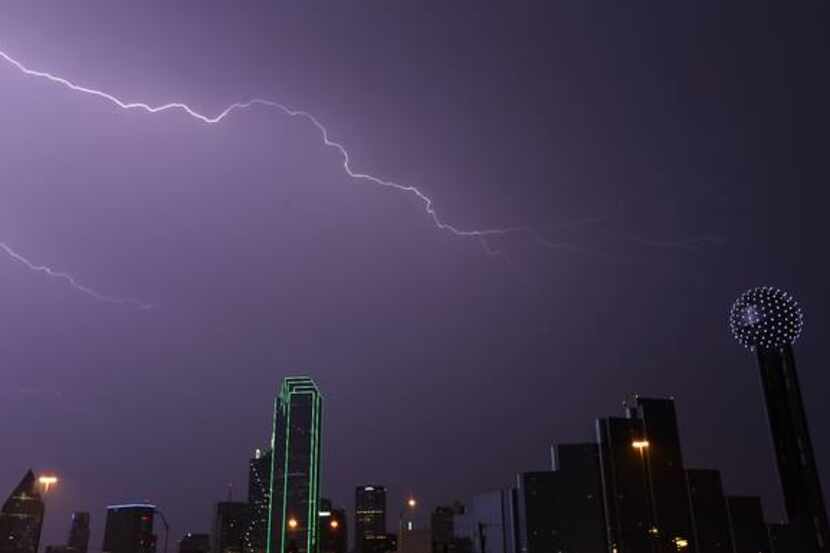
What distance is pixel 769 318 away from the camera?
4240 inches

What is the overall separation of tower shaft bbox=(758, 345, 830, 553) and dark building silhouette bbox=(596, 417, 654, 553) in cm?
5935

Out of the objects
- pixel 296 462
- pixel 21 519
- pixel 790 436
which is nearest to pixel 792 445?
pixel 790 436

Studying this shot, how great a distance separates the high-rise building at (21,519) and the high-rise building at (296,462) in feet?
187

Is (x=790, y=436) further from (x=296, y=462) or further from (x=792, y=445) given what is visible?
(x=296, y=462)

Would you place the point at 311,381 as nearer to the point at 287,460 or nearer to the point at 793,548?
the point at 287,460

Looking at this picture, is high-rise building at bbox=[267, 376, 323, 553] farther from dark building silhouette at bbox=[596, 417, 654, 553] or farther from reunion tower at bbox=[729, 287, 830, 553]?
dark building silhouette at bbox=[596, 417, 654, 553]

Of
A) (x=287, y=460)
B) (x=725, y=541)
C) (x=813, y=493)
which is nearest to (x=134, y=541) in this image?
(x=287, y=460)

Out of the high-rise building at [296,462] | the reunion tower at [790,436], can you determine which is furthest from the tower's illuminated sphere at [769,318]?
the high-rise building at [296,462]

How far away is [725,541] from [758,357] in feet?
326

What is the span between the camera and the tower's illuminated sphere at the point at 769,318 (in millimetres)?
106438

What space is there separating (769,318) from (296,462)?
247 feet

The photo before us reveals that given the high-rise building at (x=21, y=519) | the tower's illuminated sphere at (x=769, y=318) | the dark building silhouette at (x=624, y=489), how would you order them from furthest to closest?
the dark building silhouette at (x=624, y=489), the tower's illuminated sphere at (x=769, y=318), the high-rise building at (x=21, y=519)

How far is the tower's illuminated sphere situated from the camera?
106438 mm

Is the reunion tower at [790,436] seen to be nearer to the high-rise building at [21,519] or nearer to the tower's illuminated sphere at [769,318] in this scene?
the tower's illuminated sphere at [769,318]
